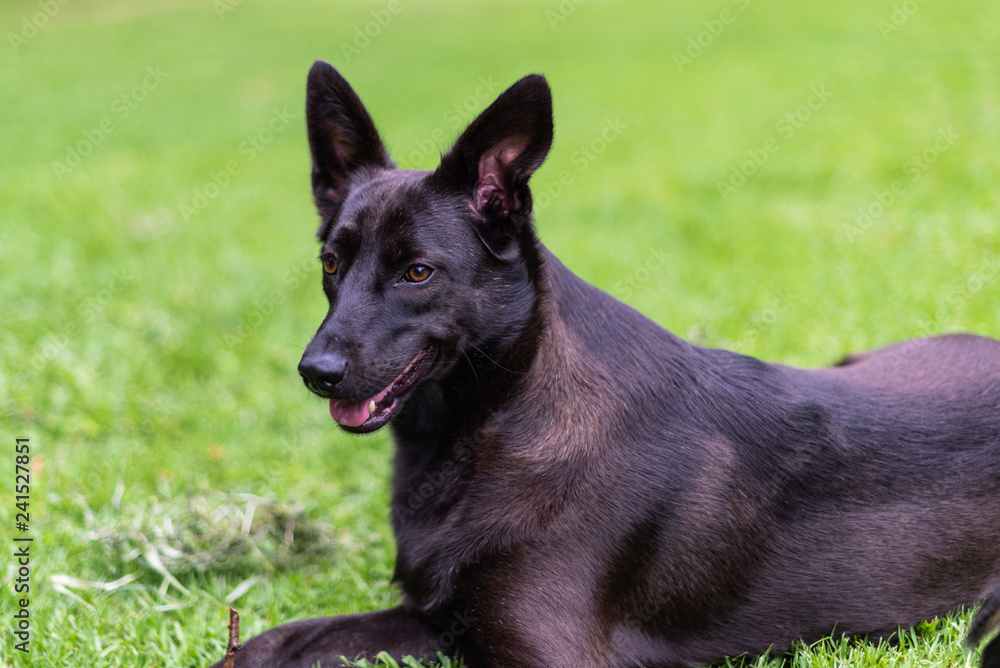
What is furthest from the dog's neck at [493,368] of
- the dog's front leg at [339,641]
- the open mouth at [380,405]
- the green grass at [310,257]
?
the green grass at [310,257]

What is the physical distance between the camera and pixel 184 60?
60.5ft

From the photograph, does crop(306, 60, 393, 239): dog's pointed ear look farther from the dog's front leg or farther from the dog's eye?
the dog's front leg

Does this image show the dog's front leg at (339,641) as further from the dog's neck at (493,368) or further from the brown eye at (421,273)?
the brown eye at (421,273)

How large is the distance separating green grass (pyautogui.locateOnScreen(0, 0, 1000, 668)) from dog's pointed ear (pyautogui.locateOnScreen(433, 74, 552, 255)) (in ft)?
5.17

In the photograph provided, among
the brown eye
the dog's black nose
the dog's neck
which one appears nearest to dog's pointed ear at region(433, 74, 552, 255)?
the dog's neck

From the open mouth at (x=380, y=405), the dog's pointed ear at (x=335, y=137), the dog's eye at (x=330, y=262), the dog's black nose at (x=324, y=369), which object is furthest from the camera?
the dog's pointed ear at (x=335, y=137)

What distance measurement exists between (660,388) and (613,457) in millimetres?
282

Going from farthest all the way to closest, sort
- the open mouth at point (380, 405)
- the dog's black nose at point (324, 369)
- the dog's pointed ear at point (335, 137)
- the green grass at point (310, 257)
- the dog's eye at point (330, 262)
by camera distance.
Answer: the green grass at point (310, 257)
the dog's pointed ear at point (335, 137)
the dog's eye at point (330, 262)
the open mouth at point (380, 405)
the dog's black nose at point (324, 369)

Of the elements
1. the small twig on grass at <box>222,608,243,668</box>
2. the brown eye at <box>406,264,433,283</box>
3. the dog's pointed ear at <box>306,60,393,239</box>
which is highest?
the dog's pointed ear at <box>306,60,393,239</box>

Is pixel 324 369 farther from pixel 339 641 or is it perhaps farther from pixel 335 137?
pixel 335 137

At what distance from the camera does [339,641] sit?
112 inches

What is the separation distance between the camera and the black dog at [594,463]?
2688 millimetres

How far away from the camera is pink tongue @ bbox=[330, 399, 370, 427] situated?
278 centimetres

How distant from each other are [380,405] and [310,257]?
4.95m
